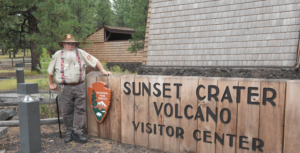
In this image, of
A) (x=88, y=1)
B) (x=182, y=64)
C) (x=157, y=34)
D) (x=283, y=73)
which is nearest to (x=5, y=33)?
(x=88, y=1)

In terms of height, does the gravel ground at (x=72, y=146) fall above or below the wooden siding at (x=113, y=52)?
below

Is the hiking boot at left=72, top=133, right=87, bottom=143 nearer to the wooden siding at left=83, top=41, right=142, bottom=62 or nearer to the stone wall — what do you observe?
the stone wall

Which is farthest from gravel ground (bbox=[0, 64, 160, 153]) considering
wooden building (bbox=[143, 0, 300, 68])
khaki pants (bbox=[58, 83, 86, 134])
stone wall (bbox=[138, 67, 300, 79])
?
wooden building (bbox=[143, 0, 300, 68])

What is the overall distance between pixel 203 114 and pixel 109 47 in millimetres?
16403

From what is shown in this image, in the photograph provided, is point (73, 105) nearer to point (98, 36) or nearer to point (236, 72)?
point (236, 72)

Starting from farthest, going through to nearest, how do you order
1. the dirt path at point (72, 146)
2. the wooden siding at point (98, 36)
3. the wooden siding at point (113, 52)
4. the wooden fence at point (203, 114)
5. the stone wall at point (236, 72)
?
the wooden siding at point (98, 36), the wooden siding at point (113, 52), the stone wall at point (236, 72), the dirt path at point (72, 146), the wooden fence at point (203, 114)

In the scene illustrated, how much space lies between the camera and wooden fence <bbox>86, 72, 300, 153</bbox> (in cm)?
260

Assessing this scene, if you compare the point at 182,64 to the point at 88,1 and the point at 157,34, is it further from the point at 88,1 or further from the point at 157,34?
the point at 88,1

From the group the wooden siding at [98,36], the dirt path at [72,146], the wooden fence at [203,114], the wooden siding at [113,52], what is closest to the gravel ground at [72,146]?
the dirt path at [72,146]

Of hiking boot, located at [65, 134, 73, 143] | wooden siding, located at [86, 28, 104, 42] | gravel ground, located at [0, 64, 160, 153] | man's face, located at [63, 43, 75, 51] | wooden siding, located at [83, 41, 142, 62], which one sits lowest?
gravel ground, located at [0, 64, 160, 153]

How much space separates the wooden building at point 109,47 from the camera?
1781cm

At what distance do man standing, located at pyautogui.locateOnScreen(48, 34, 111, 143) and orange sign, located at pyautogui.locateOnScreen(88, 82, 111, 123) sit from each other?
0.55 feet

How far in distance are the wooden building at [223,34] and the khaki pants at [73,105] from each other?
4462 mm

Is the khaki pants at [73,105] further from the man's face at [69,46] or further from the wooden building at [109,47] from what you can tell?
the wooden building at [109,47]
